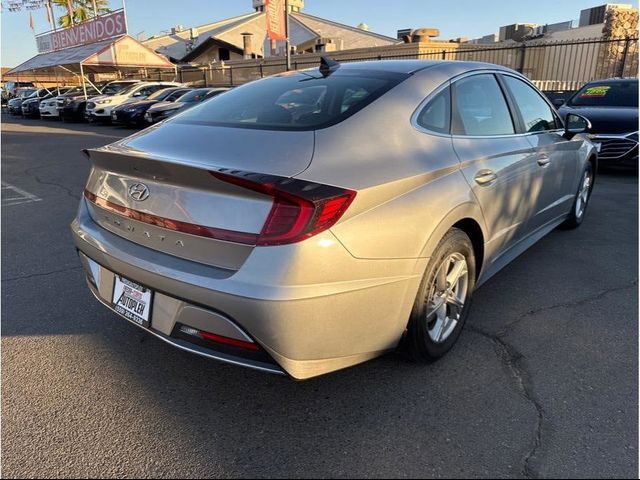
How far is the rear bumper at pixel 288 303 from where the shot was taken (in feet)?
6.26

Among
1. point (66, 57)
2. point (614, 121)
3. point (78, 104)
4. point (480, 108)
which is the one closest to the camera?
point (480, 108)

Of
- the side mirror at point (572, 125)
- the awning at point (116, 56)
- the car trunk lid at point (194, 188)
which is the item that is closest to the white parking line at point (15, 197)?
the car trunk lid at point (194, 188)

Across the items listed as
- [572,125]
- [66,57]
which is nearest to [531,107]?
[572,125]

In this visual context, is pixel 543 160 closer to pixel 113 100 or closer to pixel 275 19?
pixel 275 19

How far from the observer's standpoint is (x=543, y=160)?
145 inches

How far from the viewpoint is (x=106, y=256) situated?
2.42 metres

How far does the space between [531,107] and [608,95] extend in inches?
269

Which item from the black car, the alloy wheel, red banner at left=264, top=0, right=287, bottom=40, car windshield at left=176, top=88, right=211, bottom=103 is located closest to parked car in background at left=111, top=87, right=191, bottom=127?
car windshield at left=176, top=88, right=211, bottom=103

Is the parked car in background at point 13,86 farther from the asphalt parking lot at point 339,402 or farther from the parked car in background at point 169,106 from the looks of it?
the asphalt parking lot at point 339,402

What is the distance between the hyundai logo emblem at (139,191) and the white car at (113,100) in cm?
1955

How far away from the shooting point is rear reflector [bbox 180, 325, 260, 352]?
2.04 m

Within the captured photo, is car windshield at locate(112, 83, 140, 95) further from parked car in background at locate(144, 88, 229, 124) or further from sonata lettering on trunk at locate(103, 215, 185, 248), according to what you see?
sonata lettering on trunk at locate(103, 215, 185, 248)

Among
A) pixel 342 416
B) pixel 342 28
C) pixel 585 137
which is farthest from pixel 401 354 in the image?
pixel 342 28

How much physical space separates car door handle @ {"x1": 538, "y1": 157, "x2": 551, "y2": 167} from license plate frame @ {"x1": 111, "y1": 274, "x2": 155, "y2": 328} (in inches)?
114
